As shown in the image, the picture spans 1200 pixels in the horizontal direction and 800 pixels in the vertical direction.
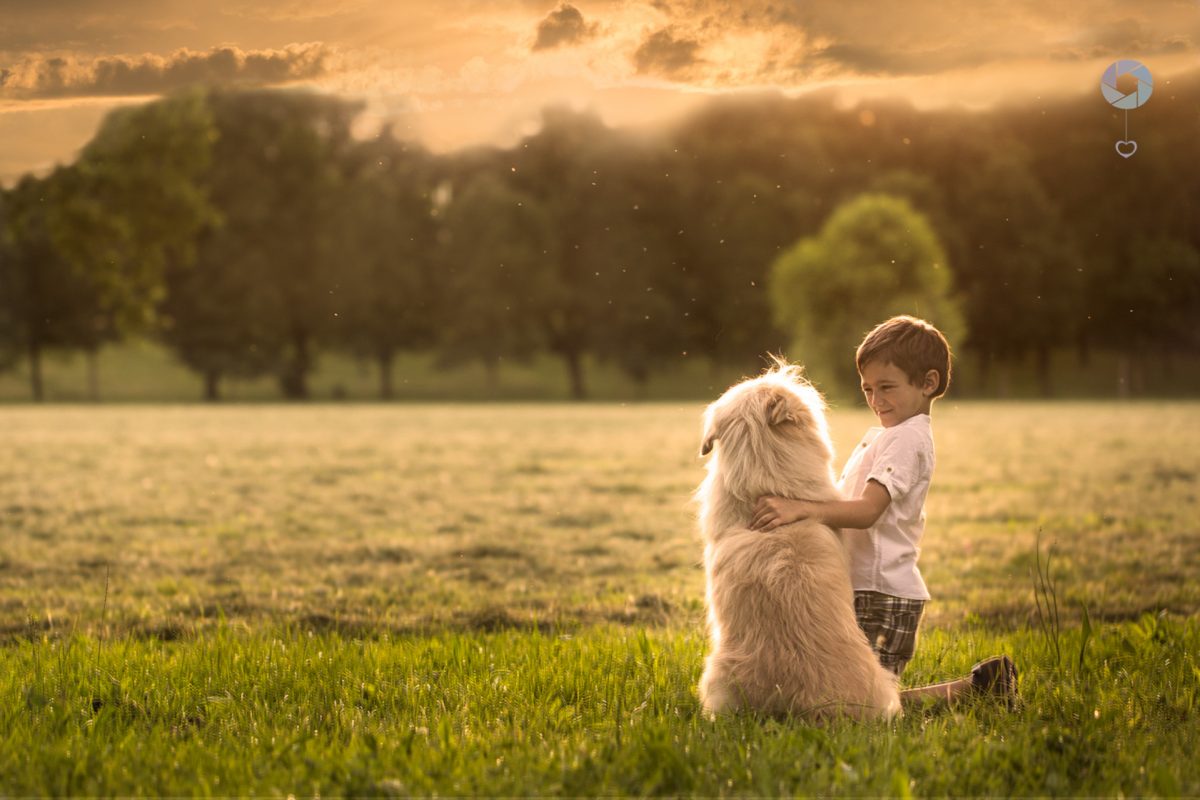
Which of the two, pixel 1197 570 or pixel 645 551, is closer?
pixel 1197 570

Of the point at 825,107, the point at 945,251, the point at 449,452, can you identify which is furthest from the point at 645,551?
the point at 825,107

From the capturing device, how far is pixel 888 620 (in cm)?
496

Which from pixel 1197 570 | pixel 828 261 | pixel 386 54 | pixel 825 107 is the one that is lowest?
pixel 1197 570

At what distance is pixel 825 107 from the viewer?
69.0 meters

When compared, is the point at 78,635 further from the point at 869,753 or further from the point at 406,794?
the point at 869,753

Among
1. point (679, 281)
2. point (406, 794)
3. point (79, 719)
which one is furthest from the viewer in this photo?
point (679, 281)

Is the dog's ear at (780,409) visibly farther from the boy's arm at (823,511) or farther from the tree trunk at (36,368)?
the tree trunk at (36,368)

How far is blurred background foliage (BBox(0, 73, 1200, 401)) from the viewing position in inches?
2242

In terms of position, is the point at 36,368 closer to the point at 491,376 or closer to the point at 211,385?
the point at 211,385

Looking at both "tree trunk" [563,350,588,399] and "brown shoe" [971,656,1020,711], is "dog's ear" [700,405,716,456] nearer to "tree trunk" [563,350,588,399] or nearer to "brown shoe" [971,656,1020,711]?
"brown shoe" [971,656,1020,711]

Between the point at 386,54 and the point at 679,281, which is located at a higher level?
the point at 679,281

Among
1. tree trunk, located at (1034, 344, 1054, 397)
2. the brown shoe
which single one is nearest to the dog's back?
the brown shoe

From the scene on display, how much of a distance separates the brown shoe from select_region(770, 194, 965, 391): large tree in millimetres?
46206

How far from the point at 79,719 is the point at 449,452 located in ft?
62.3
